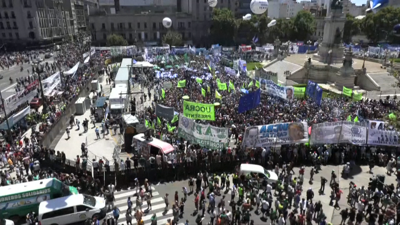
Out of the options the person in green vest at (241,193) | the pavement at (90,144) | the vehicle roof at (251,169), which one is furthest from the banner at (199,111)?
the person in green vest at (241,193)

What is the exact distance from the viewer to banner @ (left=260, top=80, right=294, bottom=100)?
2794 cm

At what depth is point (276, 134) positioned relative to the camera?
1862cm

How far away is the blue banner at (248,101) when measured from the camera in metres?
23.9

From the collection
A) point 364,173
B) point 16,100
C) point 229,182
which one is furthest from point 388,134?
point 16,100

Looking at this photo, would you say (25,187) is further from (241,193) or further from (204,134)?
(241,193)

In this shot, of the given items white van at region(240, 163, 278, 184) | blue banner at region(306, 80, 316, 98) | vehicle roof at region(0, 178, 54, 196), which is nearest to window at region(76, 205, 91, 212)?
vehicle roof at region(0, 178, 54, 196)

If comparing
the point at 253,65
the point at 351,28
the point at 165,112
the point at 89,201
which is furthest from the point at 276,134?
the point at 351,28

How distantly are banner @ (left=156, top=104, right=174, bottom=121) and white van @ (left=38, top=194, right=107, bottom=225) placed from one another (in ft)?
30.3

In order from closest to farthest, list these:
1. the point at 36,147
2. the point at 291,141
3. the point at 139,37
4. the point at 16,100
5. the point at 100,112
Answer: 1. the point at 291,141
2. the point at 36,147
3. the point at 16,100
4. the point at 100,112
5. the point at 139,37

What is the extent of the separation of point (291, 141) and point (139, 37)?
238ft

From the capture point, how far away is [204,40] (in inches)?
3482

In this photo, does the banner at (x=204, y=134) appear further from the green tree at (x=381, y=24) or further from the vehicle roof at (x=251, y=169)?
the green tree at (x=381, y=24)

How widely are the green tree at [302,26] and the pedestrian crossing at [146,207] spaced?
78.9 meters

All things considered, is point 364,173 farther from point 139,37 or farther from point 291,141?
point 139,37
